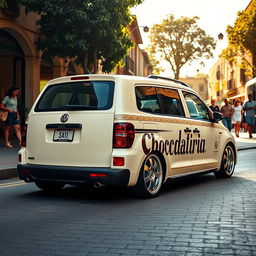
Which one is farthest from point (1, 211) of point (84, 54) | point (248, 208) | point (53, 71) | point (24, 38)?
point (53, 71)

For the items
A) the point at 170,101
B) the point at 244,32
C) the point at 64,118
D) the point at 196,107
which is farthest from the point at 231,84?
the point at 64,118

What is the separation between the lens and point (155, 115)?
7.09 m

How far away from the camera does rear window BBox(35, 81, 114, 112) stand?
6.62m

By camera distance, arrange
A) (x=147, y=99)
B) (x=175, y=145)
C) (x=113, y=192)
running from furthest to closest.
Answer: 1. (x=113, y=192)
2. (x=175, y=145)
3. (x=147, y=99)

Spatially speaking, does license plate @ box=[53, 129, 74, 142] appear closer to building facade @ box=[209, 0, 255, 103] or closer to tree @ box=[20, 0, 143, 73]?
tree @ box=[20, 0, 143, 73]

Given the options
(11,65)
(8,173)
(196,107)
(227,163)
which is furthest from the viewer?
(11,65)

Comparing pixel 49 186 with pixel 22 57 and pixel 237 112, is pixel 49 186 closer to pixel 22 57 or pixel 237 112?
pixel 22 57

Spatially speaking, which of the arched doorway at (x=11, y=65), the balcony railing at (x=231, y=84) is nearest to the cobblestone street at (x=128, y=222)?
the arched doorway at (x=11, y=65)

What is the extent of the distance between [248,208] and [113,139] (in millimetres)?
1895

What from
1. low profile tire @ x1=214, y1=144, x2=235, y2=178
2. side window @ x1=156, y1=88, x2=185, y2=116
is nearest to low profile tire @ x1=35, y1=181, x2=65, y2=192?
side window @ x1=156, y1=88, x2=185, y2=116

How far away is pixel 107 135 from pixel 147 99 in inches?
38.4

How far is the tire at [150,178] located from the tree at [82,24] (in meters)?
9.58

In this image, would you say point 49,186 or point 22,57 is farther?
point 22,57

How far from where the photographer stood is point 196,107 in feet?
27.9
